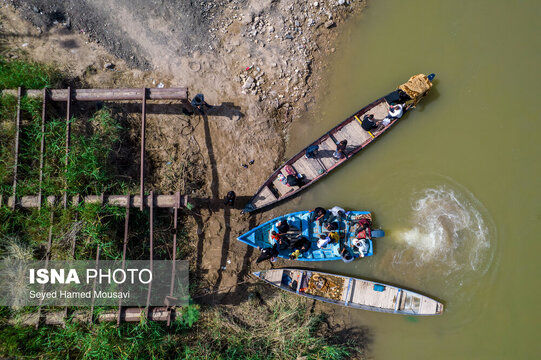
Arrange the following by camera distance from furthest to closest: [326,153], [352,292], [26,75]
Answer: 1. [326,153]
2. [352,292]
3. [26,75]

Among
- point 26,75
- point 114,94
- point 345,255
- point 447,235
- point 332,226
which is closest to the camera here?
point 114,94

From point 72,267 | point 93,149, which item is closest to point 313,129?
point 93,149

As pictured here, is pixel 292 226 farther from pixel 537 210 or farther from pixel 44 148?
pixel 537 210

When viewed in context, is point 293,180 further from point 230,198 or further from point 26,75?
point 26,75

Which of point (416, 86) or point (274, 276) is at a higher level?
point (416, 86)

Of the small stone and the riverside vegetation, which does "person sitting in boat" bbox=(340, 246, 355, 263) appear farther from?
the small stone

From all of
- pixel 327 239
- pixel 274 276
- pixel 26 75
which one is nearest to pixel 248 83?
pixel 327 239
